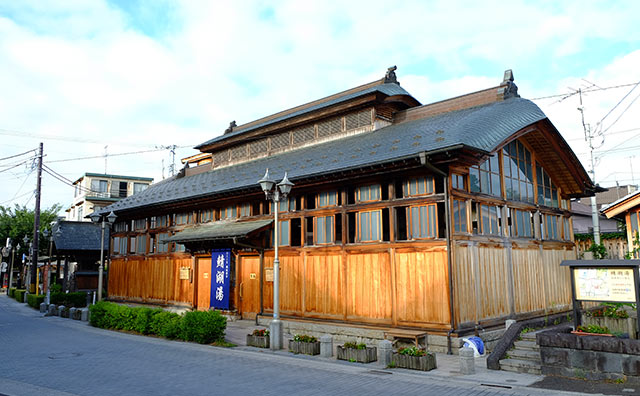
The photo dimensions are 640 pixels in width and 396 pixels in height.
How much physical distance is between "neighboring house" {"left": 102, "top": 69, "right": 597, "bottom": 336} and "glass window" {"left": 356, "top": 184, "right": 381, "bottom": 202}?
0.16 ft

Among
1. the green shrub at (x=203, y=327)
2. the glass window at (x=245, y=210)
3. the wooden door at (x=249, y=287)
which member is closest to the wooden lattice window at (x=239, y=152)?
the glass window at (x=245, y=210)

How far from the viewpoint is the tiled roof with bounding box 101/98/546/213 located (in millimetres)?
13242

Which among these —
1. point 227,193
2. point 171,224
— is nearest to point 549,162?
point 227,193

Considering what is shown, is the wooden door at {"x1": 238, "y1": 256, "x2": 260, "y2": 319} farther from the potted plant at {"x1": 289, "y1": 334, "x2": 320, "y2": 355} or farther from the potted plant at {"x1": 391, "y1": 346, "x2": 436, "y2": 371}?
the potted plant at {"x1": 391, "y1": 346, "x2": 436, "y2": 371}

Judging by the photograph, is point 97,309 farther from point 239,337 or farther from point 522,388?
point 522,388

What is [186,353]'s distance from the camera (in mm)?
13078

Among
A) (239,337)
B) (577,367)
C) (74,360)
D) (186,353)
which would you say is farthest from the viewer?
(239,337)

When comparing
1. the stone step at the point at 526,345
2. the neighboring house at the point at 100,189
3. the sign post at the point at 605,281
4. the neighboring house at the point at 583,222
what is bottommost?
the stone step at the point at 526,345

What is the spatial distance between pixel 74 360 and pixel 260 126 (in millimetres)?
14285

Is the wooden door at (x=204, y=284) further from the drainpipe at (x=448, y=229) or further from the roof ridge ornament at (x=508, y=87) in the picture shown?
the roof ridge ornament at (x=508, y=87)

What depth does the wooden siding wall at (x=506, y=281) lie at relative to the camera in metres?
12.9

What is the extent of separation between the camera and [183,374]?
1037 centimetres

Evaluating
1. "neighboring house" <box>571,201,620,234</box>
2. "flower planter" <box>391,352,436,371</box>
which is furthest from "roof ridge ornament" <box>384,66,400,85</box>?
"neighboring house" <box>571,201,620,234</box>

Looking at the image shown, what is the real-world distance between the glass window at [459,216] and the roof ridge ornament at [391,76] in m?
8.46
